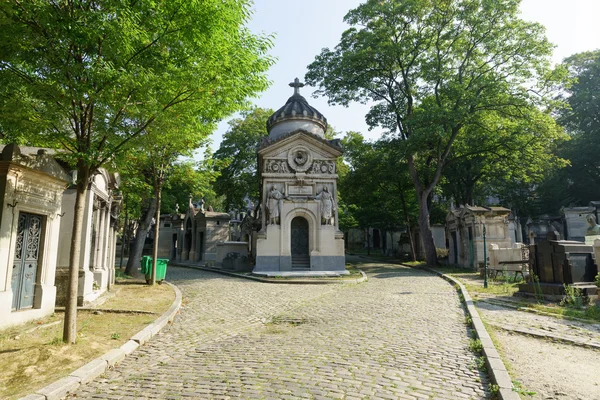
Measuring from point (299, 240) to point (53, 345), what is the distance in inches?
623

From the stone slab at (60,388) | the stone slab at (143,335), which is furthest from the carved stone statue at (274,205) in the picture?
the stone slab at (60,388)

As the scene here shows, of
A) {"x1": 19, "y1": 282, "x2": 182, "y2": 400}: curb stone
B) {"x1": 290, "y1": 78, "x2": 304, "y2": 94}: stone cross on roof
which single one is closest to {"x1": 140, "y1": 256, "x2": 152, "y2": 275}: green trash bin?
{"x1": 19, "y1": 282, "x2": 182, "y2": 400}: curb stone

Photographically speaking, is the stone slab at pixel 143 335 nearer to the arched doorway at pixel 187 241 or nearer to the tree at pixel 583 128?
the arched doorway at pixel 187 241

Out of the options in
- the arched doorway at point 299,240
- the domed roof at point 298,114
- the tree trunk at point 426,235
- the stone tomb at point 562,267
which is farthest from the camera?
the domed roof at point 298,114

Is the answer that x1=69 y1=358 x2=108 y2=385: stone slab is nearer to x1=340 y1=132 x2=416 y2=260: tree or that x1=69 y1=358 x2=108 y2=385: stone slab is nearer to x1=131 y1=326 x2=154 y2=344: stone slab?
x1=131 y1=326 x2=154 y2=344: stone slab

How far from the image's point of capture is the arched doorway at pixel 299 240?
20984mm

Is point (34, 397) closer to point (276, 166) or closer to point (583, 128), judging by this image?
point (276, 166)

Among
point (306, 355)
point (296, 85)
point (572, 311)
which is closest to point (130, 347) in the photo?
point (306, 355)

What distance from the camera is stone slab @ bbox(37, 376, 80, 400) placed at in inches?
169

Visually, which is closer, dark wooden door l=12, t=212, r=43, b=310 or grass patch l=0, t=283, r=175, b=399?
grass patch l=0, t=283, r=175, b=399

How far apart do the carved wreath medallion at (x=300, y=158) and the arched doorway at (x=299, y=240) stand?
2.90 meters

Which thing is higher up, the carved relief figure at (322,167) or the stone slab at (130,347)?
the carved relief figure at (322,167)

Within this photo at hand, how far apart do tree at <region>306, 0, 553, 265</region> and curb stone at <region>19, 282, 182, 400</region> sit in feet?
A: 60.0

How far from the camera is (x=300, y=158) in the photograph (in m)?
21.6
